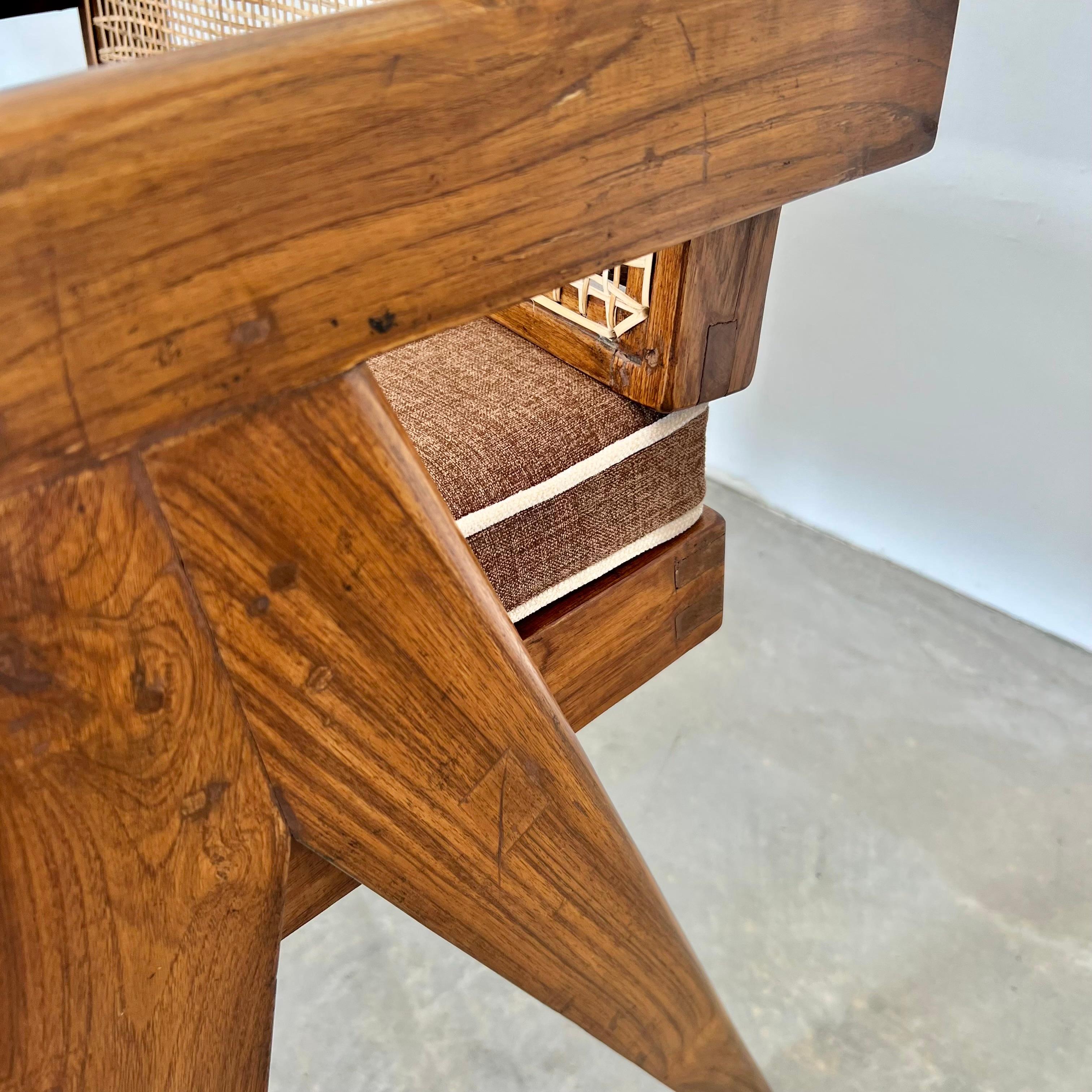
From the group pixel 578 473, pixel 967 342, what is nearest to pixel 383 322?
pixel 578 473

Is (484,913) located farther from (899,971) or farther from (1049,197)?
(1049,197)

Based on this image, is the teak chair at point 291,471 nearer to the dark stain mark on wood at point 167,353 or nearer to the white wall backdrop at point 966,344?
the dark stain mark on wood at point 167,353

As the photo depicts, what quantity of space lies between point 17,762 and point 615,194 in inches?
9.0

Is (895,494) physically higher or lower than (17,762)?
lower

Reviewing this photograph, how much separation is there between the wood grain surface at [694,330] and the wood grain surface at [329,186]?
0.14 metres

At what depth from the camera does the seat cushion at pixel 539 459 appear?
0.50 m

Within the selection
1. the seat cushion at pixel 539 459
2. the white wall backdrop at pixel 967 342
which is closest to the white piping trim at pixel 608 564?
the seat cushion at pixel 539 459

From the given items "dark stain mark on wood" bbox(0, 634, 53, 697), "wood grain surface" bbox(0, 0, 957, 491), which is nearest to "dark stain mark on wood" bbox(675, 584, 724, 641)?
"wood grain surface" bbox(0, 0, 957, 491)

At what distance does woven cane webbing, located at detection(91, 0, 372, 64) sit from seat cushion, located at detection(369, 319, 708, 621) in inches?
8.6

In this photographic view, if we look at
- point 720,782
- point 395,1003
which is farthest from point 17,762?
point 720,782

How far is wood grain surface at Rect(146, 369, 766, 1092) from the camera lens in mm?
279

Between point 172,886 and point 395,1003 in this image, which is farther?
point 395,1003

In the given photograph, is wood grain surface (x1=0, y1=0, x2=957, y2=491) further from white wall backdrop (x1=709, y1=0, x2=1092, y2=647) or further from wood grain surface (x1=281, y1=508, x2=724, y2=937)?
white wall backdrop (x1=709, y1=0, x2=1092, y2=647)

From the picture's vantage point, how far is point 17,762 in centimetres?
26
